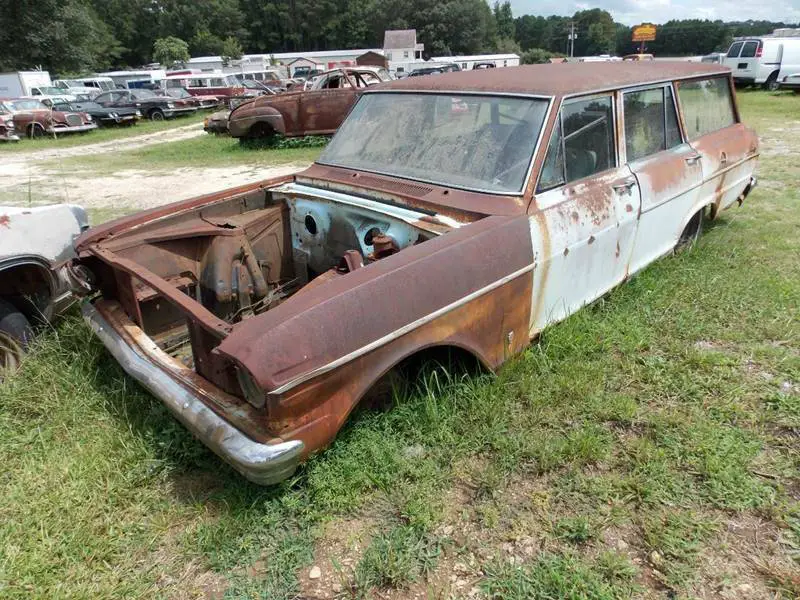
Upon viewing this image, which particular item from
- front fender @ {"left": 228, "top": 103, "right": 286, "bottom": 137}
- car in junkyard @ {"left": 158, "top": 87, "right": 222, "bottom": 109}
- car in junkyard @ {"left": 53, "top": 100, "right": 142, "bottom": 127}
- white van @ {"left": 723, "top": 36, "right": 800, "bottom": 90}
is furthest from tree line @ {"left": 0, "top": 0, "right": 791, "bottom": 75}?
front fender @ {"left": 228, "top": 103, "right": 286, "bottom": 137}

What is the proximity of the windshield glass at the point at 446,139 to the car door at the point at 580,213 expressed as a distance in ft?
0.62

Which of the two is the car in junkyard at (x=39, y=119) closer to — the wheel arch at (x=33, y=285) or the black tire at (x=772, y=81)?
the wheel arch at (x=33, y=285)

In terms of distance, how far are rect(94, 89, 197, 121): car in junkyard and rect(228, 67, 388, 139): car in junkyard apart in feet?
38.0

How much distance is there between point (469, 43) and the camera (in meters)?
81.6

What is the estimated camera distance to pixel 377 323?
223 centimetres

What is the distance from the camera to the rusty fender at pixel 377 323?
2.04 m

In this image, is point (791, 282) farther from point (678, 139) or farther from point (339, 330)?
point (339, 330)

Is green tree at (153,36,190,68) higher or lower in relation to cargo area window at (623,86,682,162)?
higher

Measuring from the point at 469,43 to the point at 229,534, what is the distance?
88941mm

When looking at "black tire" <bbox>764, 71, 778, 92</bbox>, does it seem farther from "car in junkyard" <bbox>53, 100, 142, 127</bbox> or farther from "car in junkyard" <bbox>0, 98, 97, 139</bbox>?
"car in junkyard" <bbox>0, 98, 97, 139</bbox>

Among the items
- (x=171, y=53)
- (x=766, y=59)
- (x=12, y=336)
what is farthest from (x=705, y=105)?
(x=171, y=53)

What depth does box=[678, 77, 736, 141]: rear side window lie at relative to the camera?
424 centimetres

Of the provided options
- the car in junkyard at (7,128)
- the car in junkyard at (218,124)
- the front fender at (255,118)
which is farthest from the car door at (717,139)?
the car in junkyard at (7,128)

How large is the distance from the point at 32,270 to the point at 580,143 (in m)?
3.54
